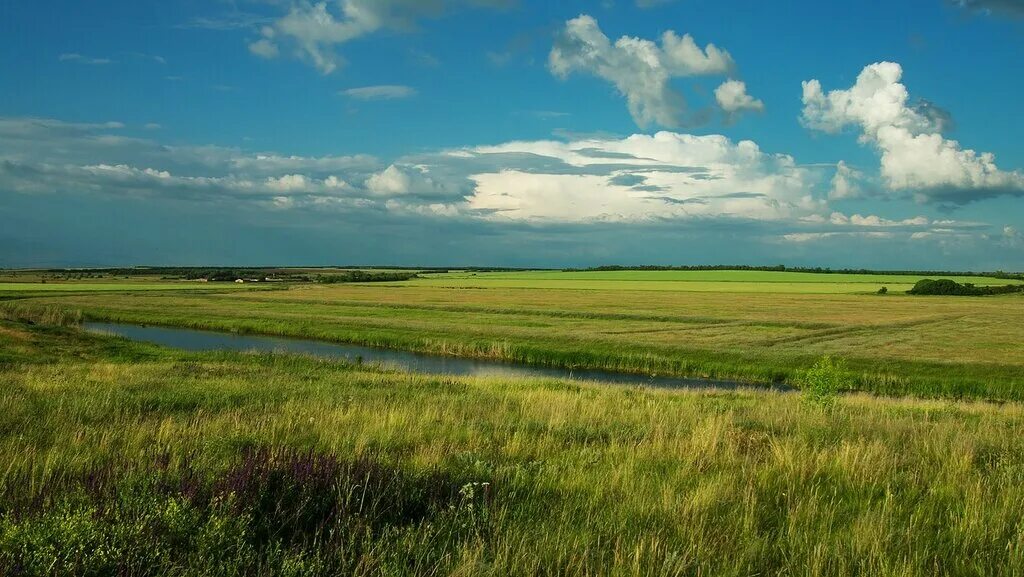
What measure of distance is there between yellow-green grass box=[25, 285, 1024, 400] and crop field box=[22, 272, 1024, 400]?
11cm

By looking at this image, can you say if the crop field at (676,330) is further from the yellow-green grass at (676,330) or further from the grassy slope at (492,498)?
the grassy slope at (492,498)

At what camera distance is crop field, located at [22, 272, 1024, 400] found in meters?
37.1

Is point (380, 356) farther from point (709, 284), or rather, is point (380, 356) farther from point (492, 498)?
point (709, 284)

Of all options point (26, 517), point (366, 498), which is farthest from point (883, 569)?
point (26, 517)

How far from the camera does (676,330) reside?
178 ft

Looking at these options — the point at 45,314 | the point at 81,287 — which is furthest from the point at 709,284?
the point at 81,287

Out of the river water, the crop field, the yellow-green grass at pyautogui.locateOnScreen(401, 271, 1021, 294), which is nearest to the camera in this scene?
the river water

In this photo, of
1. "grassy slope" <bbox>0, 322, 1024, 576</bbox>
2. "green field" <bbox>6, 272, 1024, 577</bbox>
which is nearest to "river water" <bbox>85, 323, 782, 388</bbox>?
"green field" <bbox>6, 272, 1024, 577</bbox>

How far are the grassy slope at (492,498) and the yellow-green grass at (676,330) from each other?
15.9m

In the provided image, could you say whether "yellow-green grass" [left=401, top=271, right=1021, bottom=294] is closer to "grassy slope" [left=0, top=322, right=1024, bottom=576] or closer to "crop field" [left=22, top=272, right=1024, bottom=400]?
"crop field" [left=22, top=272, right=1024, bottom=400]

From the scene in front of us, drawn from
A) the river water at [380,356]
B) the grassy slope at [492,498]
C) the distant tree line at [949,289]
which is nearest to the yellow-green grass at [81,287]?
the river water at [380,356]

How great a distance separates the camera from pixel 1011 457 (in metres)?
8.13

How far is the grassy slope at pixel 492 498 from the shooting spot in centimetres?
398

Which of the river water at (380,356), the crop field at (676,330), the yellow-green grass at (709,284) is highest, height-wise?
the yellow-green grass at (709,284)
